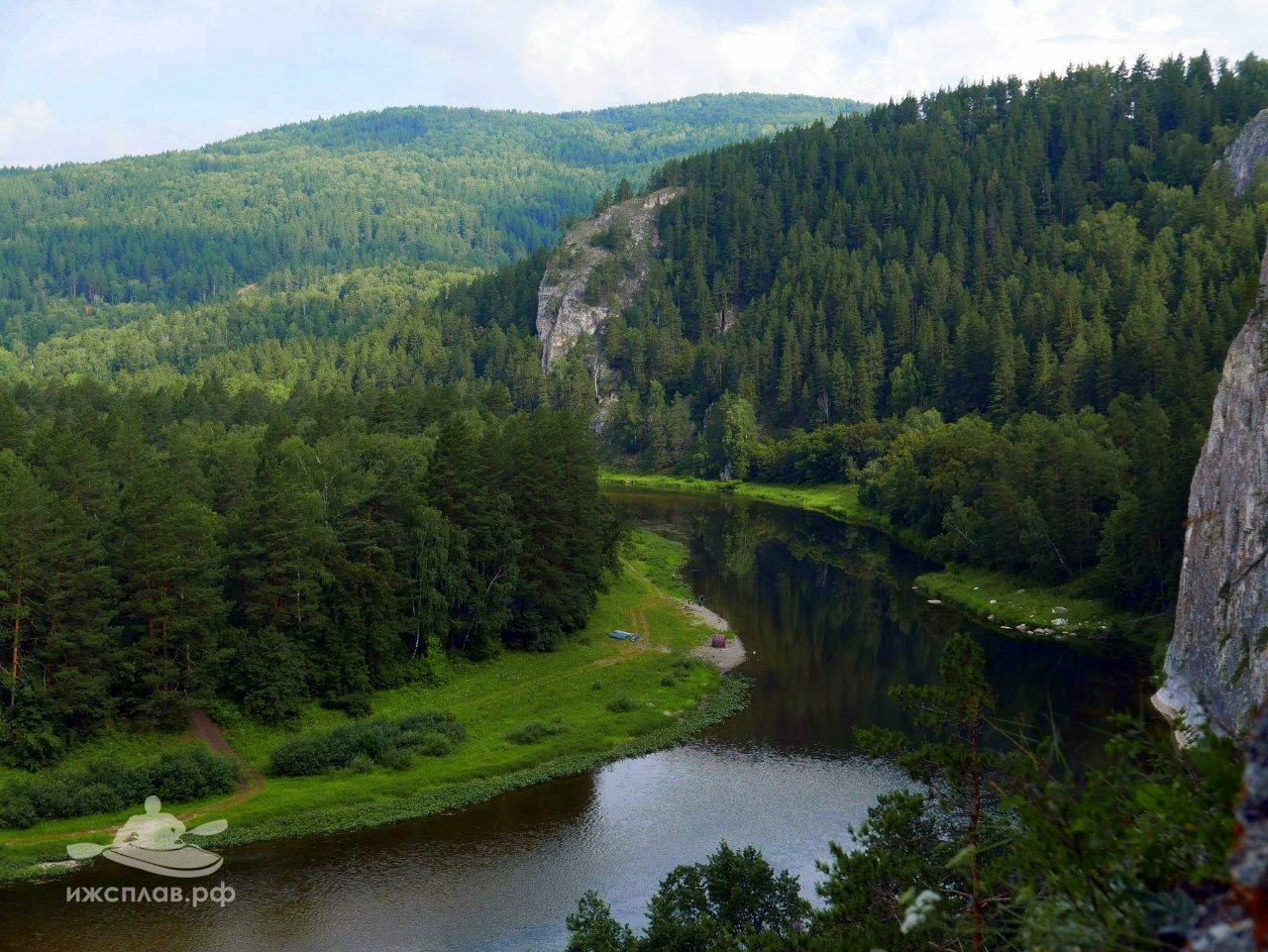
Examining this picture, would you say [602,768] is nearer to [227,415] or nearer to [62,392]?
[227,415]

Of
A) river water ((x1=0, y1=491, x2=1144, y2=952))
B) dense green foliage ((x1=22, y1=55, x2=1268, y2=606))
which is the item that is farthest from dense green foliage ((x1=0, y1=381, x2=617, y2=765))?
dense green foliage ((x1=22, y1=55, x2=1268, y2=606))

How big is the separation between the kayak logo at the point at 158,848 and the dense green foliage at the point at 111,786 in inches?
43.4

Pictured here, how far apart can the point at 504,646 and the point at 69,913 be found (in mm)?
35704

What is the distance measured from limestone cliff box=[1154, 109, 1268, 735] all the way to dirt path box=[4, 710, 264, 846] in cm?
4048

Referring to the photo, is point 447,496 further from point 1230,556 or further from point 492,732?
point 1230,556

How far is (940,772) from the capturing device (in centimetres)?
2623

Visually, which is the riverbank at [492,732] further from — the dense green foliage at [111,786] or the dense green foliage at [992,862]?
the dense green foliage at [992,862]

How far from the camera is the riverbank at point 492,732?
4659 centimetres

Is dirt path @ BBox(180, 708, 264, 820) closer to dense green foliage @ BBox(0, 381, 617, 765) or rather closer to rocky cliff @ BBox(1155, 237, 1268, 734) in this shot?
dense green foliage @ BBox(0, 381, 617, 765)

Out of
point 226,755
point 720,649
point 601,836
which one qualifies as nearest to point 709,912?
point 601,836

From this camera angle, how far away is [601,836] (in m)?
46.9

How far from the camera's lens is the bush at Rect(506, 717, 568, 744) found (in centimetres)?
5731

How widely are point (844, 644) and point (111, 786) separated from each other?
4645 centimetres

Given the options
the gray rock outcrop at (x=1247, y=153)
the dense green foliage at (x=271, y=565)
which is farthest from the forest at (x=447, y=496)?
the gray rock outcrop at (x=1247, y=153)
